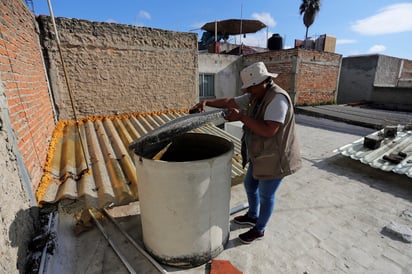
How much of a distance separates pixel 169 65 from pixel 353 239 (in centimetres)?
508

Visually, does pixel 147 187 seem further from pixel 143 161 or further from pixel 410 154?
pixel 410 154

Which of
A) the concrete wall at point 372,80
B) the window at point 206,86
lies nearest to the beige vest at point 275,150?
the window at point 206,86

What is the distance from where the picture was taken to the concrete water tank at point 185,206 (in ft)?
5.76

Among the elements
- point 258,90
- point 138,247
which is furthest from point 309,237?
point 138,247

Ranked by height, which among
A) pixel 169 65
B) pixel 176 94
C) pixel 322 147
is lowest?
pixel 322 147

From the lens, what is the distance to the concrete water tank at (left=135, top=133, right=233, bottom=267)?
1.75 metres

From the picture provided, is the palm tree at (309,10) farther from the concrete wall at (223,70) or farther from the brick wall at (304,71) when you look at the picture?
the concrete wall at (223,70)

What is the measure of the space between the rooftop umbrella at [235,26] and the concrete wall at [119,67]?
49.2 feet

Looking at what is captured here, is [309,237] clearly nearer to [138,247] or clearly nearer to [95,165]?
[138,247]

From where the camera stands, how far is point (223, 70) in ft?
38.7

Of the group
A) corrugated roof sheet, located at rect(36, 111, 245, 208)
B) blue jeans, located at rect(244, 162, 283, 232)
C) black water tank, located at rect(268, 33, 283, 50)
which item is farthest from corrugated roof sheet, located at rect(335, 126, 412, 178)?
black water tank, located at rect(268, 33, 283, 50)

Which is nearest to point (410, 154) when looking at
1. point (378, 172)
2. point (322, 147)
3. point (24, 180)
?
point (378, 172)

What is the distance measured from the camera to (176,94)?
570cm

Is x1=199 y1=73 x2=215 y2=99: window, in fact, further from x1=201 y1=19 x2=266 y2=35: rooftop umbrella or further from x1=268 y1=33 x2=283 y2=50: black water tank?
x1=201 y1=19 x2=266 y2=35: rooftop umbrella
